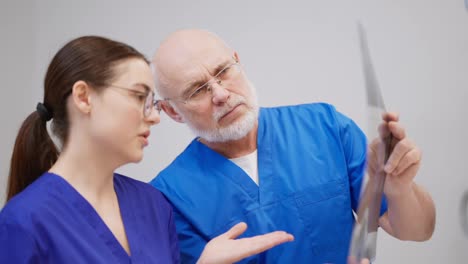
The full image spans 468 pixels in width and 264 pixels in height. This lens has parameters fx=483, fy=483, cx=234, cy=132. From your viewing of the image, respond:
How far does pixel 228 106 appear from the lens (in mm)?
1152

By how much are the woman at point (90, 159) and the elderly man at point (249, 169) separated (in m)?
0.19

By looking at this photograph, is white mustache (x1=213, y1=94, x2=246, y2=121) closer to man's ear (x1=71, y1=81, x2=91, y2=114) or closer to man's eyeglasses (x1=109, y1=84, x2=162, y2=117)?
man's eyeglasses (x1=109, y1=84, x2=162, y2=117)

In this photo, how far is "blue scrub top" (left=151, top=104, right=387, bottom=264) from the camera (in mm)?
1122

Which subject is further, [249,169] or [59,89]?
[249,169]

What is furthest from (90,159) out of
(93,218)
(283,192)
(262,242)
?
(283,192)

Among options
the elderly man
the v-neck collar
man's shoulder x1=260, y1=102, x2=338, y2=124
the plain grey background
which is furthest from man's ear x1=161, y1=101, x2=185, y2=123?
the plain grey background

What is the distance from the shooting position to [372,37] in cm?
155

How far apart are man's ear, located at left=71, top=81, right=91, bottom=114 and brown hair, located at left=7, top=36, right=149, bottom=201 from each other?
0.01 metres

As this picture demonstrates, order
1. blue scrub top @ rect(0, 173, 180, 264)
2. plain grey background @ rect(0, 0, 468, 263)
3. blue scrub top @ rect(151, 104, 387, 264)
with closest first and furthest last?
blue scrub top @ rect(0, 173, 180, 264)
blue scrub top @ rect(151, 104, 387, 264)
plain grey background @ rect(0, 0, 468, 263)

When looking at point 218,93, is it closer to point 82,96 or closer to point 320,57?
point 82,96

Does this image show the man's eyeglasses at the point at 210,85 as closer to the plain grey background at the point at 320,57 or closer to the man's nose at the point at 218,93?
the man's nose at the point at 218,93

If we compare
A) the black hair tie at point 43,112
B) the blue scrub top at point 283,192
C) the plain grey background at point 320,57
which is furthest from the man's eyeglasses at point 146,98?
the plain grey background at point 320,57

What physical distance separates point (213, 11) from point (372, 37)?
0.61 meters

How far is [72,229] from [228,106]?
0.48m
